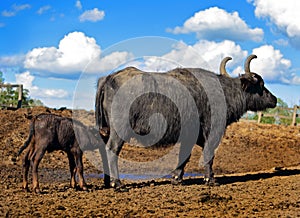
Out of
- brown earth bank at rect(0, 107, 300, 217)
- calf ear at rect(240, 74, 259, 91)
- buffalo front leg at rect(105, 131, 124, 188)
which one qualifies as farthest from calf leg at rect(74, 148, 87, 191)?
calf ear at rect(240, 74, 259, 91)

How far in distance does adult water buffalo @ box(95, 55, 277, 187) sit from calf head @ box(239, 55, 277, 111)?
480 millimetres

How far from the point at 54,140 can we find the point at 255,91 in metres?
5.34

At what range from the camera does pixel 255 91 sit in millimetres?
12273

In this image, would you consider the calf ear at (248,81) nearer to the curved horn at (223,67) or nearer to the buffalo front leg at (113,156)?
the curved horn at (223,67)

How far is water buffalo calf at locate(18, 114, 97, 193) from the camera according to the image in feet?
32.0

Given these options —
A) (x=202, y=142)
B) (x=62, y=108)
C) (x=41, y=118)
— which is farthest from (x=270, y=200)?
(x=62, y=108)

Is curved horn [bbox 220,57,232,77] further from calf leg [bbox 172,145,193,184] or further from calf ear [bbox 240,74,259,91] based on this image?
calf leg [bbox 172,145,193,184]

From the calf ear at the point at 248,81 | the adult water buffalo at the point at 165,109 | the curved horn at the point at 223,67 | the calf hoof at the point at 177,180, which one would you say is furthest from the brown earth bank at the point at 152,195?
the curved horn at the point at 223,67

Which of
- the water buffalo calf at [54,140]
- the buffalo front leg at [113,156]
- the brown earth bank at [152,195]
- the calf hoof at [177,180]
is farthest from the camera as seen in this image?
the calf hoof at [177,180]

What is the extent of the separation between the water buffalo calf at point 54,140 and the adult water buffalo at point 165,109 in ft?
1.73

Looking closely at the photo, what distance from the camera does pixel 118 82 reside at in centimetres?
1019

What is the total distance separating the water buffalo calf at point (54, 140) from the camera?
977 centimetres

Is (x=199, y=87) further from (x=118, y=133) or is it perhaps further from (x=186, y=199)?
(x=186, y=199)

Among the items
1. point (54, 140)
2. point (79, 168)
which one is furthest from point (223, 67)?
point (54, 140)
